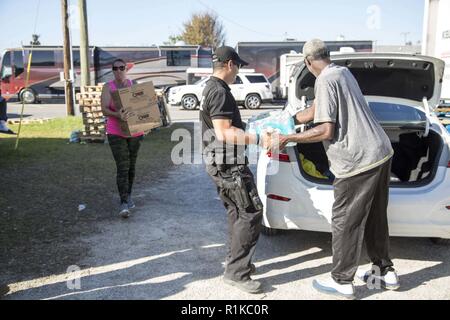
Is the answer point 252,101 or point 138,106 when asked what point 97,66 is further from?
point 138,106

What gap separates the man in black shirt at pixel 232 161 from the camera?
3.28 meters

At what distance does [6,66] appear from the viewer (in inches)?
974

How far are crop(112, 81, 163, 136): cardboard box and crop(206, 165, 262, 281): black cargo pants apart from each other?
1977mm

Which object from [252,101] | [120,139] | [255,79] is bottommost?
[252,101]

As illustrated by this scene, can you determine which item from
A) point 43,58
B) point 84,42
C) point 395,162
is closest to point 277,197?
point 395,162

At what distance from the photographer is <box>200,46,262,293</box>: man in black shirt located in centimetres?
328

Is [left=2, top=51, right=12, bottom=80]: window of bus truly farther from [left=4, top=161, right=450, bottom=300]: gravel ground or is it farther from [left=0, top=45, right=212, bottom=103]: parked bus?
[left=4, top=161, right=450, bottom=300]: gravel ground

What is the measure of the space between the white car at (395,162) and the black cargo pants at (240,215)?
48 centimetres

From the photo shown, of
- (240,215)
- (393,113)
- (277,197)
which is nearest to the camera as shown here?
(240,215)

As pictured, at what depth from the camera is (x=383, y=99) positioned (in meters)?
4.65

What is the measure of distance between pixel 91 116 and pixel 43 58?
17.0m

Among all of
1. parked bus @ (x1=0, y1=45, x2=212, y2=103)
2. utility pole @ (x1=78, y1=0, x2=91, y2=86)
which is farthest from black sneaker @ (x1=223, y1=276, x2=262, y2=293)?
parked bus @ (x1=0, y1=45, x2=212, y2=103)

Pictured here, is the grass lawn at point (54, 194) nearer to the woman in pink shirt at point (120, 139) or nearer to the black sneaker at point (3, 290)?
the black sneaker at point (3, 290)

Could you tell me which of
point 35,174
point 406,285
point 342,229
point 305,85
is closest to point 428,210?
point 406,285
